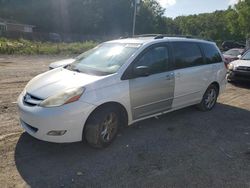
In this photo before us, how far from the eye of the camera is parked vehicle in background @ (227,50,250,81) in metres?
10.0

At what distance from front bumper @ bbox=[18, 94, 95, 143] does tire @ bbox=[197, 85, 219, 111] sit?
3.44 m

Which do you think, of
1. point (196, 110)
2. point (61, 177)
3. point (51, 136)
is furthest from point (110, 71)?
point (196, 110)

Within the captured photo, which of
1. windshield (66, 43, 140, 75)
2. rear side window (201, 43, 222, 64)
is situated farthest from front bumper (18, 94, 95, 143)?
rear side window (201, 43, 222, 64)

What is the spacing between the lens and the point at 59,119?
381cm

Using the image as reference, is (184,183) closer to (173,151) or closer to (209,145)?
(173,151)

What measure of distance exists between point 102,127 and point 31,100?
1.14 meters

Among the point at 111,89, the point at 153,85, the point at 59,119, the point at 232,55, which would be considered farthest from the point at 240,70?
the point at 59,119

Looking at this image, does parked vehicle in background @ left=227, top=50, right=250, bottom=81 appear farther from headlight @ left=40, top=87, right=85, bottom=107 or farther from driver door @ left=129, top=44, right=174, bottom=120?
headlight @ left=40, top=87, right=85, bottom=107

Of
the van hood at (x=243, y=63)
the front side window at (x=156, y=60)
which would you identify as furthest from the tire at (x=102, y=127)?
the van hood at (x=243, y=63)

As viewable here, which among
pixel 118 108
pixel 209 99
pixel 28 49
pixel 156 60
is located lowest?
pixel 209 99

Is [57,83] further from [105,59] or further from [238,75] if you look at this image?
[238,75]

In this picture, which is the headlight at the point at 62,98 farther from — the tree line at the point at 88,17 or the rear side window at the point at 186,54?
the tree line at the point at 88,17

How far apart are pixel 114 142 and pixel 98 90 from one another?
104 centimetres

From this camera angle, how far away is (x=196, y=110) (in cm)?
673
